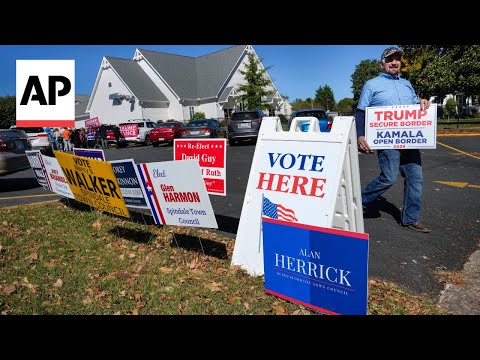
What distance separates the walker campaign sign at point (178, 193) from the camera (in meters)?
3.58

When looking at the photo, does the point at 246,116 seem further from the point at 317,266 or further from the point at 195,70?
the point at 195,70

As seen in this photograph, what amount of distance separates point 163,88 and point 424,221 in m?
36.0

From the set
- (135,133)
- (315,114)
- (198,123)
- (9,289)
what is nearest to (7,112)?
(135,133)

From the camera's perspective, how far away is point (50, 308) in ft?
10.5

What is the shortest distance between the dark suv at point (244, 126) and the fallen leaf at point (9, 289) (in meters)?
14.4

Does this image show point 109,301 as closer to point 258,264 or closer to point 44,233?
point 258,264

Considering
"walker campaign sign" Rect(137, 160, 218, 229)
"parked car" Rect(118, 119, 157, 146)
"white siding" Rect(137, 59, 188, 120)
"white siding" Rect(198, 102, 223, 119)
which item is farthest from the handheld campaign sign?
"white siding" Rect(137, 59, 188, 120)

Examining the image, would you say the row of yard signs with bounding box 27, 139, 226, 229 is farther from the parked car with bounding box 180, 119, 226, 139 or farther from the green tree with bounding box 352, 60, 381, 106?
the green tree with bounding box 352, 60, 381, 106

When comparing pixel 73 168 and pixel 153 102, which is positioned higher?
pixel 153 102

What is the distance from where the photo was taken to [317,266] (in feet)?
8.86

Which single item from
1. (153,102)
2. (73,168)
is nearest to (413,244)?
(73,168)

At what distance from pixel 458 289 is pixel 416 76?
2354cm

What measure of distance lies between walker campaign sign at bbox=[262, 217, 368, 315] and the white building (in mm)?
33040
